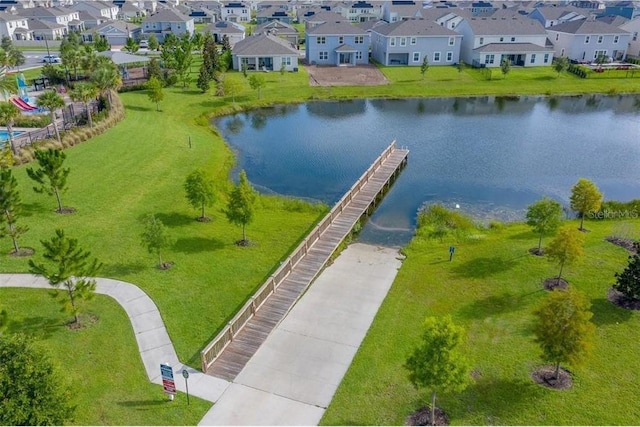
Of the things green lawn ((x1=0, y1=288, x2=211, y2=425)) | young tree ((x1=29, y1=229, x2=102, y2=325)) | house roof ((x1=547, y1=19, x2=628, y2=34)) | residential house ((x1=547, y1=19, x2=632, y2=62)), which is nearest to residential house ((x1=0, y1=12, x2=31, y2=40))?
green lawn ((x1=0, y1=288, x2=211, y2=425))

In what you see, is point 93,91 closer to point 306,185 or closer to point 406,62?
point 306,185

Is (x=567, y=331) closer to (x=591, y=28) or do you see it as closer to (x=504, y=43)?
(x=504, y=43)

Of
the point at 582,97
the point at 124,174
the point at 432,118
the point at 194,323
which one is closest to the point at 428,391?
the point at 194,323

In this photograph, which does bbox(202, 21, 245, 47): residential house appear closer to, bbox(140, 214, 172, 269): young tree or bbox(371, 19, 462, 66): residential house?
bbox(371, 19, 462, 66): residential house

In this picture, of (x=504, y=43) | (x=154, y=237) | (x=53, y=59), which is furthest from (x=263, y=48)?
(x=154, y=237)

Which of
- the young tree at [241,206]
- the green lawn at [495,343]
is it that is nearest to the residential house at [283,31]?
the young tree at [241,206]
